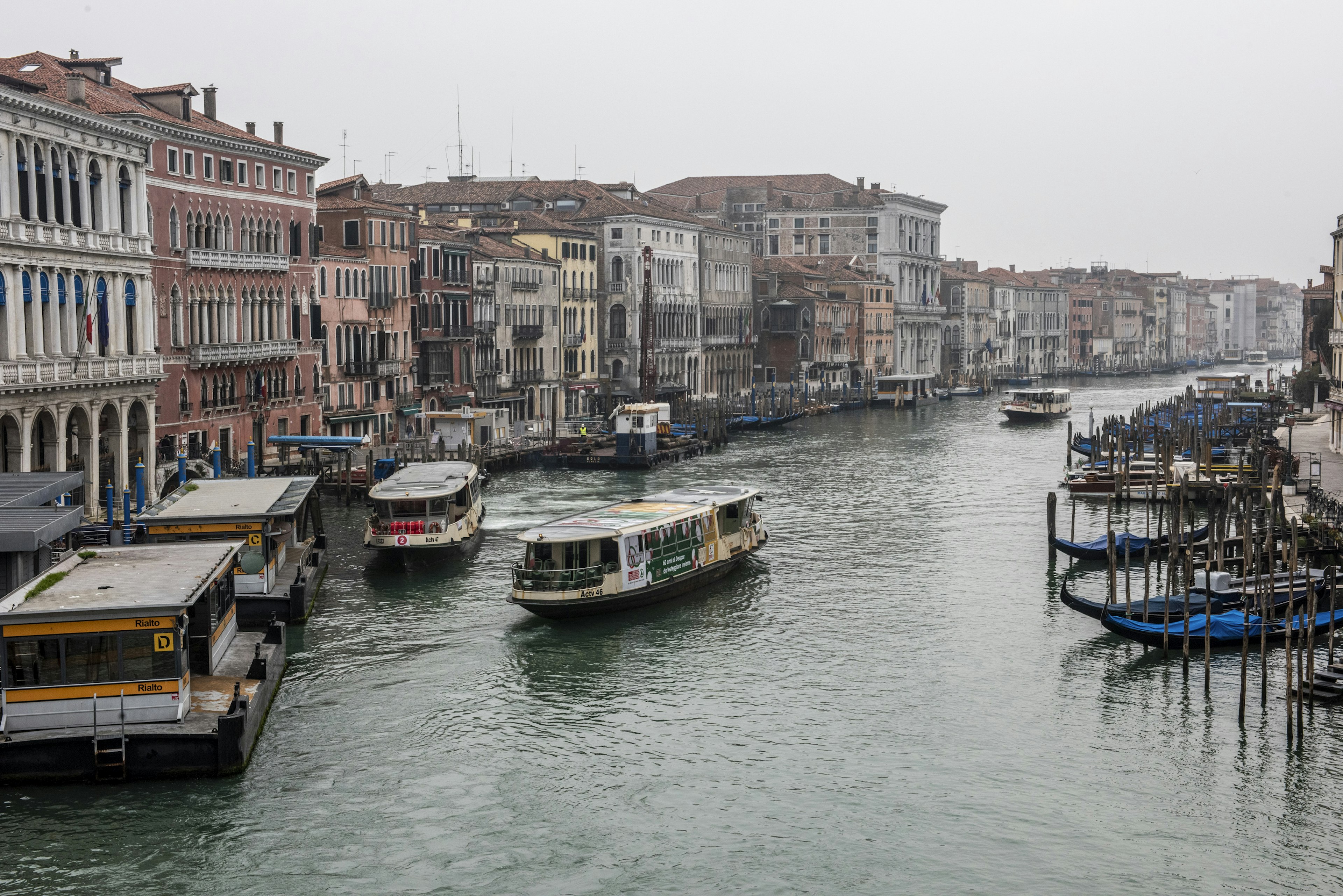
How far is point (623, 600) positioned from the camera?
2709 centimetres

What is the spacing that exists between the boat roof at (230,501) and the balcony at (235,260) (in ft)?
39.6

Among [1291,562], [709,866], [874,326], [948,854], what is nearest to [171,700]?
Answer: [709,866]

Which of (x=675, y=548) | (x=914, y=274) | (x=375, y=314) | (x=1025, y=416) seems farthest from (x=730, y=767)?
(x=914, y=274)

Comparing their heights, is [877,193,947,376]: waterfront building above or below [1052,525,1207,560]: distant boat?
above

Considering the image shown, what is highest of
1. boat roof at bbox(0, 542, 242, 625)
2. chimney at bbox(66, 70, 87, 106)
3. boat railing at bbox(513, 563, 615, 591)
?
chimney at bbox(66, 70, 87, 106)

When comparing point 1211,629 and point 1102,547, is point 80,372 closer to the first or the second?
point 1102,547

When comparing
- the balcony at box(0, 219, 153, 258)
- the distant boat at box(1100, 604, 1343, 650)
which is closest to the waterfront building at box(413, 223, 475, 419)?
the balcony at box(0, 219, 153, 258)

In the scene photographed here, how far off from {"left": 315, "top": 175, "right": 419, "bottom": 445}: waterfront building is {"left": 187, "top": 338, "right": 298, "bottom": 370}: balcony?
11.2ft

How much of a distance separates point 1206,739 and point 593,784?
767 centimetres

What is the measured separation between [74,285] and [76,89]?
14.2 ft

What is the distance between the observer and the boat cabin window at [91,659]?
1723cm

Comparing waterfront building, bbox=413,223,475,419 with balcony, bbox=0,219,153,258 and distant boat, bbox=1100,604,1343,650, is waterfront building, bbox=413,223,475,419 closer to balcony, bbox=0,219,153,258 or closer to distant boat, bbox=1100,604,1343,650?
balcony, bbox=0,219,153,258

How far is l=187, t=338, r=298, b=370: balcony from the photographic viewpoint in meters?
42.2

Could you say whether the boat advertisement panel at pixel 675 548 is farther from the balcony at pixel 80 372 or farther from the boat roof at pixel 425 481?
the balcony at pixel 80 372
